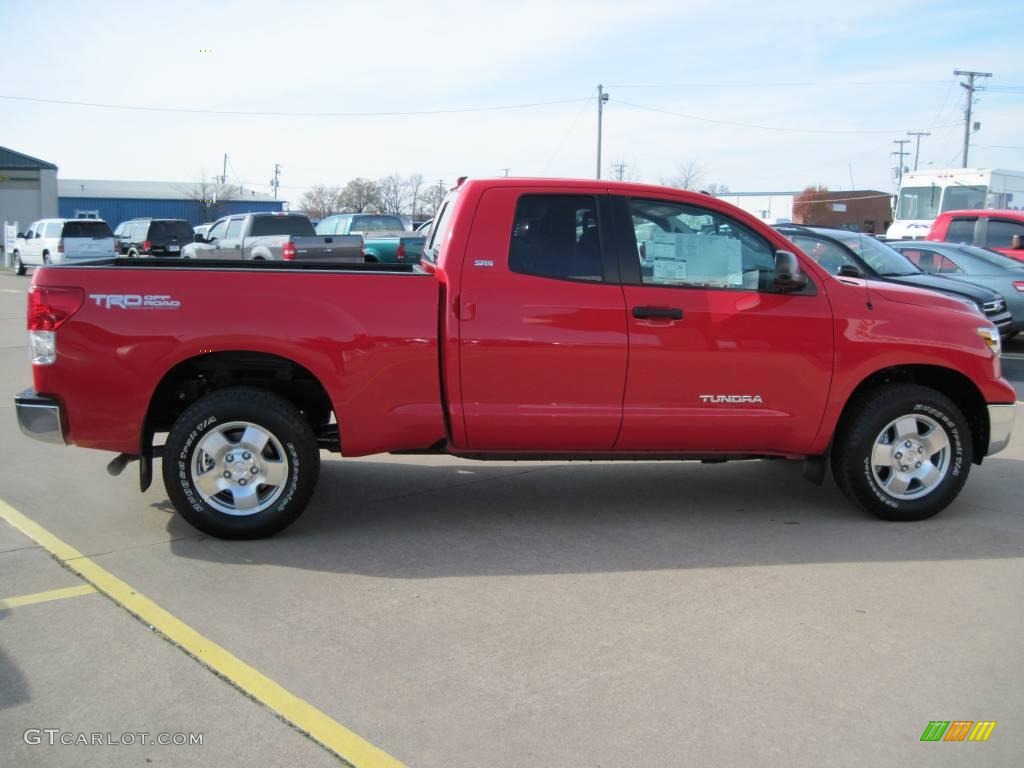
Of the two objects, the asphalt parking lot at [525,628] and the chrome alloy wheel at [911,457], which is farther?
the chrome alloy wheel at [911,457]

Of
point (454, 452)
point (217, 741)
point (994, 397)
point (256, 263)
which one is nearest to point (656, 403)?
point (454, 452)

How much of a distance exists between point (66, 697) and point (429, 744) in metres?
1.39

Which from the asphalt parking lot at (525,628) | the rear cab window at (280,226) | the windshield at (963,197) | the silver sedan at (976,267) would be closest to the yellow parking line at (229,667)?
the asphalt parking lot at (525,628)

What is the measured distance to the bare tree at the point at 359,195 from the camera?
8056cm

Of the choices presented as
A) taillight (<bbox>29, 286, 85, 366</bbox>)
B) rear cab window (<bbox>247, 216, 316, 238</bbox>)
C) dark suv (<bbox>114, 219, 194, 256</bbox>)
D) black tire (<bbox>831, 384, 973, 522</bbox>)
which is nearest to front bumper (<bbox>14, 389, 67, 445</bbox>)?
taillight (<bbox>29, 286, 85, 366</bbox>)

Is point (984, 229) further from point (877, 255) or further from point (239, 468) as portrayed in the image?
point (239, 468)

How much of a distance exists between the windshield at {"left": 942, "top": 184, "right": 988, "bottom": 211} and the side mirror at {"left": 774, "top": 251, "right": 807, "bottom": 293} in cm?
2095

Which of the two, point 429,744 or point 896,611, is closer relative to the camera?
point 429,744

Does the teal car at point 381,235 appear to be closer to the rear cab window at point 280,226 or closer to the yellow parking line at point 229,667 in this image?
the rear cab window at point 280,226

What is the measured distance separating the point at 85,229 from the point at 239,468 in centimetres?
2953

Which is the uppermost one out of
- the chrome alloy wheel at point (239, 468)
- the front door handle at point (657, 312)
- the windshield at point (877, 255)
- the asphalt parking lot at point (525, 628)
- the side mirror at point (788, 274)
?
the windshield at point (877, 255)

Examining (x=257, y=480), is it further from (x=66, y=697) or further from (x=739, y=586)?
(x=739, y=586)

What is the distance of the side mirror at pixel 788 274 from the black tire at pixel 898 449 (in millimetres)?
878

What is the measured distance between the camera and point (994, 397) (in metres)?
5.89
